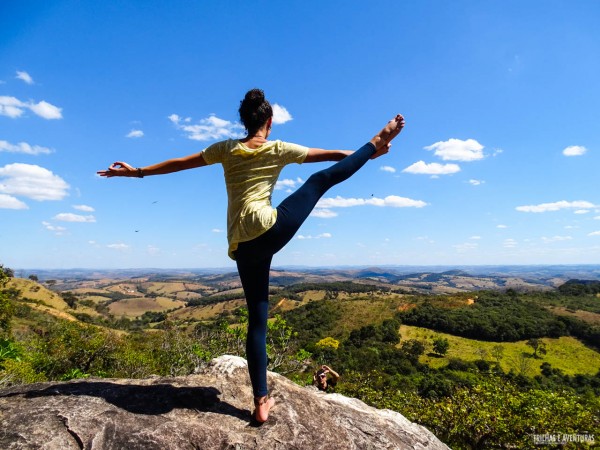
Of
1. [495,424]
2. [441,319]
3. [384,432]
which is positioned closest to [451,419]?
[495,424]

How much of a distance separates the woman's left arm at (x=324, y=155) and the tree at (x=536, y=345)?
309 feet

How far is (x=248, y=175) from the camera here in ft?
10.4

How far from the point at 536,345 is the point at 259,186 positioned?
328 feet

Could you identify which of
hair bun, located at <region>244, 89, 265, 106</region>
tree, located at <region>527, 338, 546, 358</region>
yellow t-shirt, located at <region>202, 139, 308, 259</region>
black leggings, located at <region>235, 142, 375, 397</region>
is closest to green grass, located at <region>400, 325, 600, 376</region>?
tree, located at <region>527, 338, 546, 358</region>

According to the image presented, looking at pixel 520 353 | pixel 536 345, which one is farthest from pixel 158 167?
pixel 536 345

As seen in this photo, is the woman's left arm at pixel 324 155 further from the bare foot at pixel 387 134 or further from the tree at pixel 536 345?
the tree at pixel 536 345

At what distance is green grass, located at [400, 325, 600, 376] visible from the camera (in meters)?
71.6

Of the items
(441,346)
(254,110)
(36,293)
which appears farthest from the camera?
(36,293)

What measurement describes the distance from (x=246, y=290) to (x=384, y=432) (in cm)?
238

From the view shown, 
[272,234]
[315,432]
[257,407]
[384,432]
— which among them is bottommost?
[384,432]

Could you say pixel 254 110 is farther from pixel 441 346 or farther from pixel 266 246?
pixel 441 346

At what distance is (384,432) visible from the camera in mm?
4012

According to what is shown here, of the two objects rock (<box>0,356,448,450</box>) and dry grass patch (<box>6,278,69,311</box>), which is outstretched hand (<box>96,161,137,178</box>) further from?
dry grass patch (<box>6,278,69,311</box>)

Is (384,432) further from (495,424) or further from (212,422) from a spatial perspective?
(495,424)
